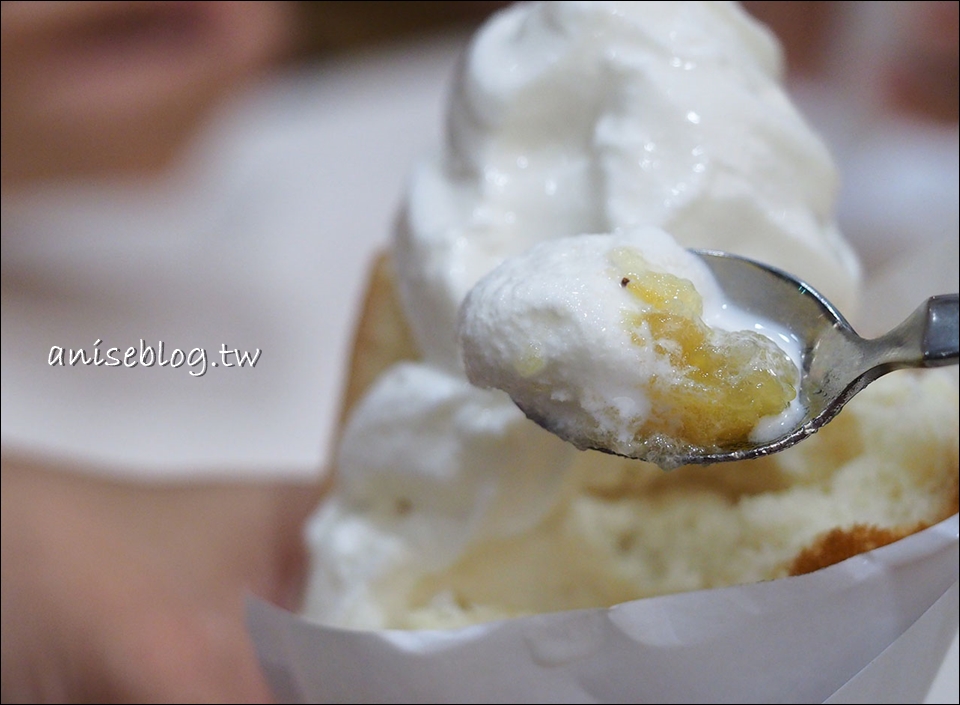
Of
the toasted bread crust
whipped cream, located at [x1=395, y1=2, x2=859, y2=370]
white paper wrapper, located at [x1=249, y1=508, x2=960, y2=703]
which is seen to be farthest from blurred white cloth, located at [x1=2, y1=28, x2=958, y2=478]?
white paper wrapper, located at [x1=249, y1=508, x2=960, y2=703]

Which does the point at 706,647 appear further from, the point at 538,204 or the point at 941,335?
the point at 538,204

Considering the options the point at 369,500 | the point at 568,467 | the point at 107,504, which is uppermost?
the point at 568,467

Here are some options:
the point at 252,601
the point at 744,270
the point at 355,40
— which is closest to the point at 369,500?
the point at 252,601

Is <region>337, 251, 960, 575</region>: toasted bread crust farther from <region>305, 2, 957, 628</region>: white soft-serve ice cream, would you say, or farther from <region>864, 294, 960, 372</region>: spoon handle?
<region>864, 294, 960, 372</region>: spoon handle

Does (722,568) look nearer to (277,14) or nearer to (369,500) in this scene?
(369,500)

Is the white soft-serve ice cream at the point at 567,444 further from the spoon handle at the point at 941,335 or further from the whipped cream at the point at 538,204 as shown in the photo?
the spoon handle at the point at 941,335

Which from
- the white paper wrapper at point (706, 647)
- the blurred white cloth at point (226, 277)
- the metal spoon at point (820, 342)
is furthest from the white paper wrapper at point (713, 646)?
the blurred white cloth at point (226, 277)

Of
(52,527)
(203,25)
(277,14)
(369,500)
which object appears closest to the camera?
(369,500)
